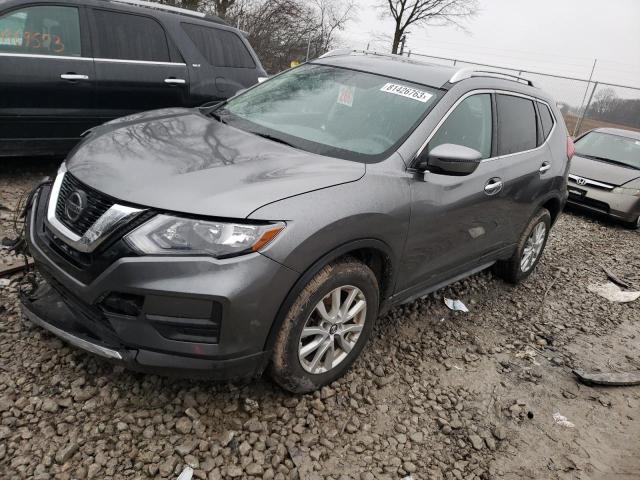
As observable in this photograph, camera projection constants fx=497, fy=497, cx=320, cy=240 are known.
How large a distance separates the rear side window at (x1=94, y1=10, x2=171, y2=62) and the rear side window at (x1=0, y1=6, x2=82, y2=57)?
231mm

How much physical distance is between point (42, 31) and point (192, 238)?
3638mm

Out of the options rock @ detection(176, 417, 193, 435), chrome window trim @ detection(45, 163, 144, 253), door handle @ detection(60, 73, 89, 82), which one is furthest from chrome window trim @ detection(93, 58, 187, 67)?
rock @ detection(176, 417, 193, 435)

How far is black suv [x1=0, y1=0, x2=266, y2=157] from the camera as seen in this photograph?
4.38 metres

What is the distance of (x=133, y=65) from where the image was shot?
5.12m

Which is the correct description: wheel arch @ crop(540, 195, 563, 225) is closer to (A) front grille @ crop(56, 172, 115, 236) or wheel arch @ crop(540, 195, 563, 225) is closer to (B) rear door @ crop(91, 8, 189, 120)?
(A) front grille @ crop(56, 172, 115, 236)

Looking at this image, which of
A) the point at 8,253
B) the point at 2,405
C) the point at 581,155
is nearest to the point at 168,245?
the point at 2,405

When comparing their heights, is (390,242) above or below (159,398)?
above

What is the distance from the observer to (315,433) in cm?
250

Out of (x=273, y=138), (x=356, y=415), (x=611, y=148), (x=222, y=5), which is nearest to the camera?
(x=356, y=415)

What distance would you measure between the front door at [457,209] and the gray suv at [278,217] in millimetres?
13

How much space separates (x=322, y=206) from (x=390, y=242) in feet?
1.88

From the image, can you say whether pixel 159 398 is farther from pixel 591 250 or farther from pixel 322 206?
pixel 591 250

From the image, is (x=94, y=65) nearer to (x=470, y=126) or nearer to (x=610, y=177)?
(x=470, y=126)

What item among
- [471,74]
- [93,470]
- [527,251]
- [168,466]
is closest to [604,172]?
[527,251]
